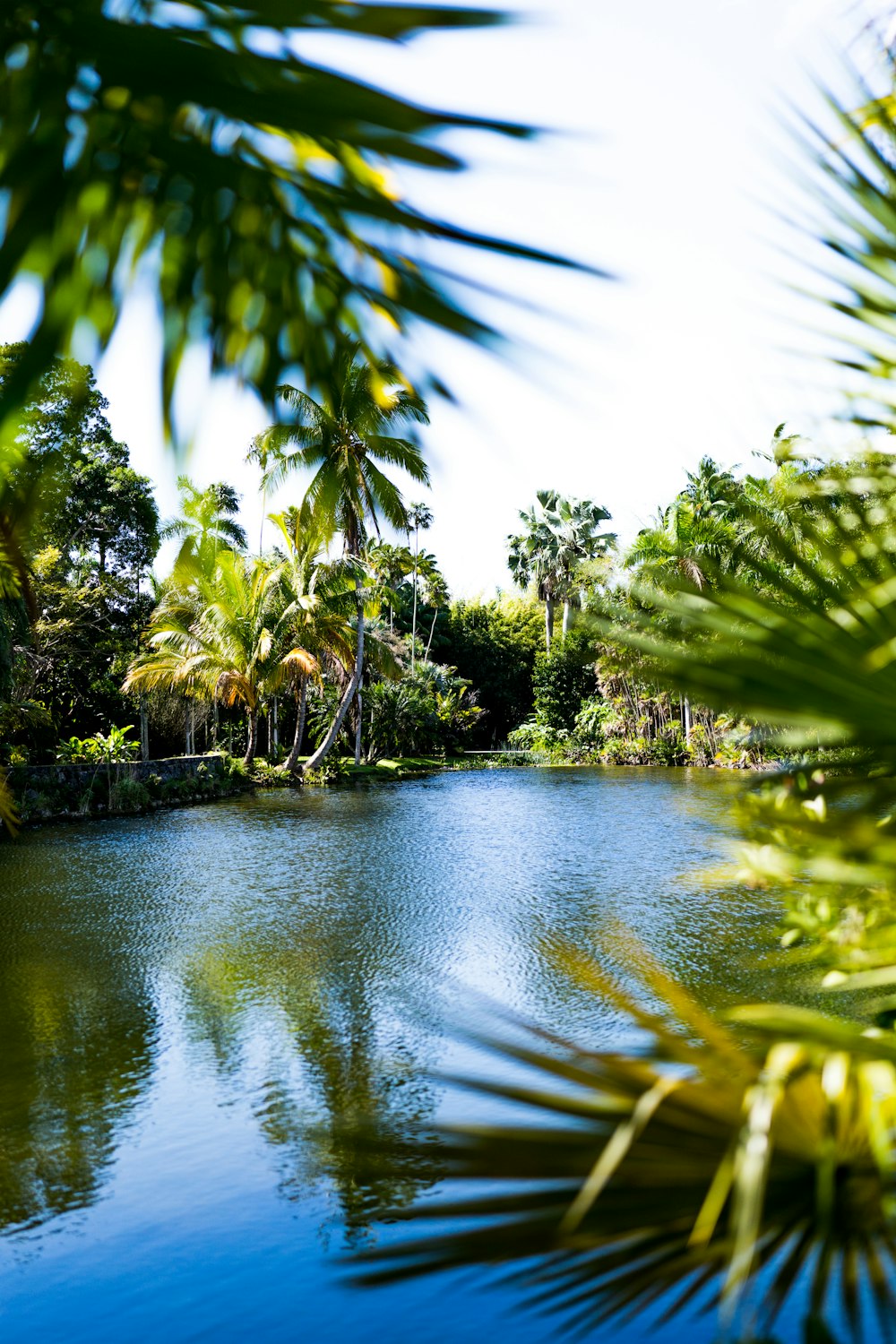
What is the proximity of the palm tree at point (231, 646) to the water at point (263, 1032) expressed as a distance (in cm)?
638

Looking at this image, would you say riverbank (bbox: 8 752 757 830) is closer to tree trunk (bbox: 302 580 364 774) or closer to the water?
tree trunk (bbox: 302 580 364 774)

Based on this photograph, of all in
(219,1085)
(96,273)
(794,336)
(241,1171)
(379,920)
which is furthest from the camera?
(379,920)

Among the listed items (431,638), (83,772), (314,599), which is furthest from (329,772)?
(431,638)

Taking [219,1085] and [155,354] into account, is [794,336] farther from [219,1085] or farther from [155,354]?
[219,1085]

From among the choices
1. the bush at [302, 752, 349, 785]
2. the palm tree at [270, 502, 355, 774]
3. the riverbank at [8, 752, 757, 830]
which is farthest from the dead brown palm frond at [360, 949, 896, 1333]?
the bush at [302, 752, 349, 785]

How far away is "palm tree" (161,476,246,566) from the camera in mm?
1139

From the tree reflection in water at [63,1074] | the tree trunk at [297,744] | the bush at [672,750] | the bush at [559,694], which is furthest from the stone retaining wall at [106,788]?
the bush at [559,694]

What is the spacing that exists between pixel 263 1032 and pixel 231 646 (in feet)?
43.5

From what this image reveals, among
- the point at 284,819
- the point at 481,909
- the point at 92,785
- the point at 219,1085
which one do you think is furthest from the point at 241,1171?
the point at 92,785

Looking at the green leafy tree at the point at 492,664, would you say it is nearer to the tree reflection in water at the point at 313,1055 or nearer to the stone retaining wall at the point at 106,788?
the stone retaining wall at the point at 106,788

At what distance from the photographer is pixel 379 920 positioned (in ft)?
23.6

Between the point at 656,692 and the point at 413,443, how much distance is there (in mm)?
214

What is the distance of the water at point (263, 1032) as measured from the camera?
9.52 feet

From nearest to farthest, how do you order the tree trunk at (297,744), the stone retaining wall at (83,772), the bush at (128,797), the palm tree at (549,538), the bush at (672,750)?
1. the stone retaining wall at (83,772)
2. the bush at (128,797)
3. the tree trunk at (297,744)
4. the bush at (672,750)
5. the palm tree at (549,538)
